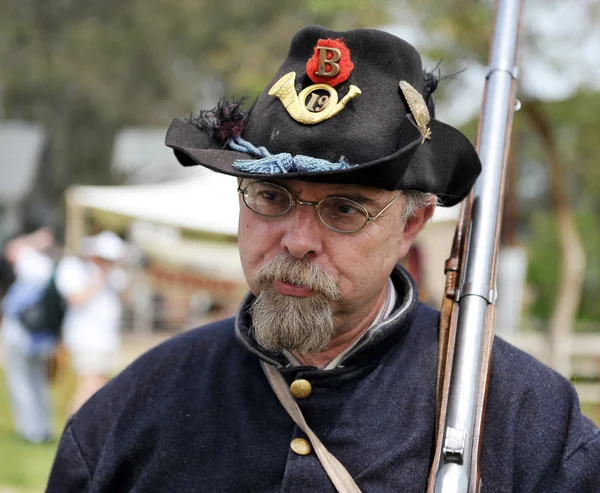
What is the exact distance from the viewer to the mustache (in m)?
2.30

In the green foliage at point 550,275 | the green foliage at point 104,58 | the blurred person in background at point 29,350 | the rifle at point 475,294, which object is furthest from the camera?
the green foliage at point 104,58

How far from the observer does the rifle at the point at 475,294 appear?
2107 millimetres

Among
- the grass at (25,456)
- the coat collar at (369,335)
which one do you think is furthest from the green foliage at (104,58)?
the coat collar at (369,335)

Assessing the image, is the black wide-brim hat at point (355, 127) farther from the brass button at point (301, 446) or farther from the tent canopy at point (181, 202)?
the tent canopy at point (181, 202)

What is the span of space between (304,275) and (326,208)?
0.60 ft

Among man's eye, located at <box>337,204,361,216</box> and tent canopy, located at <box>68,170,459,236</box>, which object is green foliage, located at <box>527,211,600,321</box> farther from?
man's eye, located at <box>337,204,361,216</box>

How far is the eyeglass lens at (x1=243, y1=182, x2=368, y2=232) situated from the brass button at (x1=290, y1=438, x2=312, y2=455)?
58 centimetres

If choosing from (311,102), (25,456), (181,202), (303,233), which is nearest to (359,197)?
(303,233)

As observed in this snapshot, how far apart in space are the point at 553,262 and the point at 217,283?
19.4 ft

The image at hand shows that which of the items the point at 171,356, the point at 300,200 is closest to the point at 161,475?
the point at 171,356

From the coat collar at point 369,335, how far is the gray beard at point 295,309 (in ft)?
0.36

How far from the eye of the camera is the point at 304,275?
230 cm

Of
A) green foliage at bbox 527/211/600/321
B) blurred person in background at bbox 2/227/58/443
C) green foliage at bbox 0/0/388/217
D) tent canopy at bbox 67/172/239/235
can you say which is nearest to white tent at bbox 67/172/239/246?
tent canopy at bbox 67/172/239/235

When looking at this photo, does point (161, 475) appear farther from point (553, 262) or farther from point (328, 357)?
point (553, 262)
